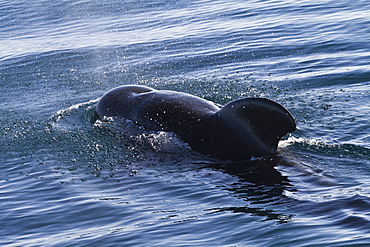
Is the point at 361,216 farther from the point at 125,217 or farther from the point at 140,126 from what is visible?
the point at 140,126

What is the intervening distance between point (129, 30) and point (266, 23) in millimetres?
5408

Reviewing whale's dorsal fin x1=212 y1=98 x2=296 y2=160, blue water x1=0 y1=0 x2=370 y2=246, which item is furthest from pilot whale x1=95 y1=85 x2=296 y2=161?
blue water x1=0 y1=0 x2=370 y2=246

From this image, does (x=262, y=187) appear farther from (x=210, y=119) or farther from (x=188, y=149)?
(x=188, y=149)

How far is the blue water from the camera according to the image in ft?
26.0

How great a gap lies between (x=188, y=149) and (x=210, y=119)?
640 millimetres

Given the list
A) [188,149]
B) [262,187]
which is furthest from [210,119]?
[262,187]

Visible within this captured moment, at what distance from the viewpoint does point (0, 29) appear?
29.5m

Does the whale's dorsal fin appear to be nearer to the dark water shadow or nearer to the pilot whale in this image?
the pilot whale

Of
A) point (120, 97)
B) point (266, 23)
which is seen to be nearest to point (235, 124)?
point (120, 97)

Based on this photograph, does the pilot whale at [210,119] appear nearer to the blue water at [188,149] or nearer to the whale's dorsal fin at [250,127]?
the whale's dorsal fin at [250,127]

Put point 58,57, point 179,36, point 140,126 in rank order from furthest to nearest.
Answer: point 179,36 → point 58,57 → point 140,126

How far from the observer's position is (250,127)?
955 centimetres

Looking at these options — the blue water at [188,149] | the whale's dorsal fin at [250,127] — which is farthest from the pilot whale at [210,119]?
the blue water at [188,149]

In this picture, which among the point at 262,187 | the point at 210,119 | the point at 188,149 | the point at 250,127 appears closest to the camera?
the point at 262,187
